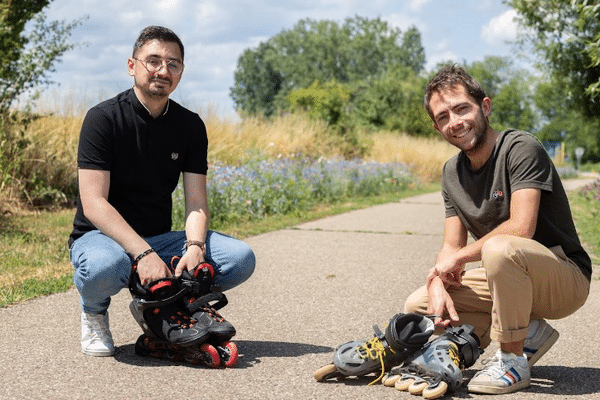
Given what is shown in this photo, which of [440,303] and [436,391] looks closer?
[436,391]

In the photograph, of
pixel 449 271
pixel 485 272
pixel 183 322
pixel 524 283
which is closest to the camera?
pixel 524 283

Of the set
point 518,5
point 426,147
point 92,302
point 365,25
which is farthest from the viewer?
point 365,25

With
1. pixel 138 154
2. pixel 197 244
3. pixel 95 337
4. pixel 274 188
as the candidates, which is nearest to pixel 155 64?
pixel 138 154

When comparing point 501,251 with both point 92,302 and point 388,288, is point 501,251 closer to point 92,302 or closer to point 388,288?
point 92,302

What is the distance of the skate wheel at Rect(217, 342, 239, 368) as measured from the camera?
3.82 metres

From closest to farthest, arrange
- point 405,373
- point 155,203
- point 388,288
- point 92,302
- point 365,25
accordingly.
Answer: point 405,373, point 92,302, point 155,203, point 388,288, point 365,25

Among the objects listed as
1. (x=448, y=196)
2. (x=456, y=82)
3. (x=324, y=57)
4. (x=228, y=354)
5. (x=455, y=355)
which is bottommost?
(x=228, y=354)

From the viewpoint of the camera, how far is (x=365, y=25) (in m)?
85.8

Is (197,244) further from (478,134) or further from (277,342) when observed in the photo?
(478,134)

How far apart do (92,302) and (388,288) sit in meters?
2.80

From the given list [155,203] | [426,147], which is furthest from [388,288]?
[426,147]

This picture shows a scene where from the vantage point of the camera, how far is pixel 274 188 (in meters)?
11.6

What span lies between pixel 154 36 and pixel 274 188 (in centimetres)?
753

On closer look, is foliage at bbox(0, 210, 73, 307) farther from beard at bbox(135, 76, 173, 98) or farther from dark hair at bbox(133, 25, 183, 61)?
dark hair at bbox(133, 25, 183, 61)
